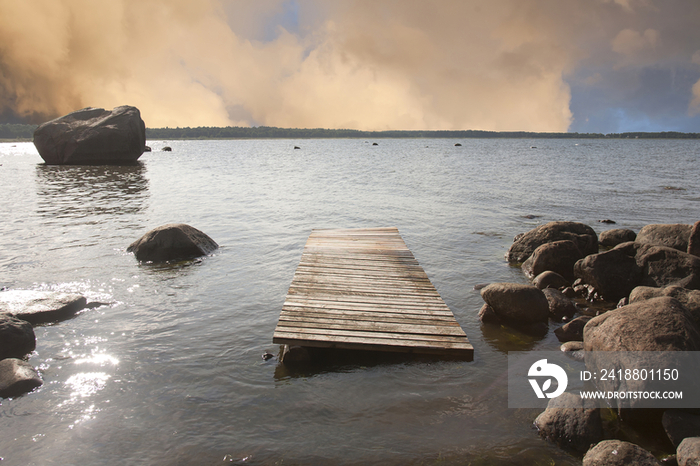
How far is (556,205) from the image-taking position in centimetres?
2120

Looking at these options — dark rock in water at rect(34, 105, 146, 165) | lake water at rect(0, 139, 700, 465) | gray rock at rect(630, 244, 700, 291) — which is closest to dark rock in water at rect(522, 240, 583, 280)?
lake water at rect(0, 139, 700, 465)

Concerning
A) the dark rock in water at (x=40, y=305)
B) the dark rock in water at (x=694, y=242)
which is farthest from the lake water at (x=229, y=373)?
the dark rock in water at (x=694, y=242)

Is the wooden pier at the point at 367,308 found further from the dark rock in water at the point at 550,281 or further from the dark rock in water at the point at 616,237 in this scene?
the dark rock in water at the point at 616,237

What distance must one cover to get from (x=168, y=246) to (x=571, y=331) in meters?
9.64

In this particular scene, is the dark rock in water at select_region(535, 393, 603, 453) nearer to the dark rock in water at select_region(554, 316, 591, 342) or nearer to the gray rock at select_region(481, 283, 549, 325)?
the dark rock in water at select_region(554, 316, 591, 342)

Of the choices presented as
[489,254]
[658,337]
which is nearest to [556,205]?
[489,254]

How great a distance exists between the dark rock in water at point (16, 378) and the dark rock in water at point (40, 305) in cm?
185

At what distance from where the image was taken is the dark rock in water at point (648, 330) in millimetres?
4875

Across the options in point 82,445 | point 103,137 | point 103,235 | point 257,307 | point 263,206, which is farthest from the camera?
point 103,137

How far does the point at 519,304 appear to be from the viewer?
7531 mm

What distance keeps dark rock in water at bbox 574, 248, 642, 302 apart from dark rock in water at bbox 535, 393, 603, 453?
4723mm

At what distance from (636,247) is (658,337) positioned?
16.9 ft

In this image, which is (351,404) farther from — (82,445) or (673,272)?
(673,272)

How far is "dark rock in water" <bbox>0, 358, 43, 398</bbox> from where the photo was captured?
17.9ft
